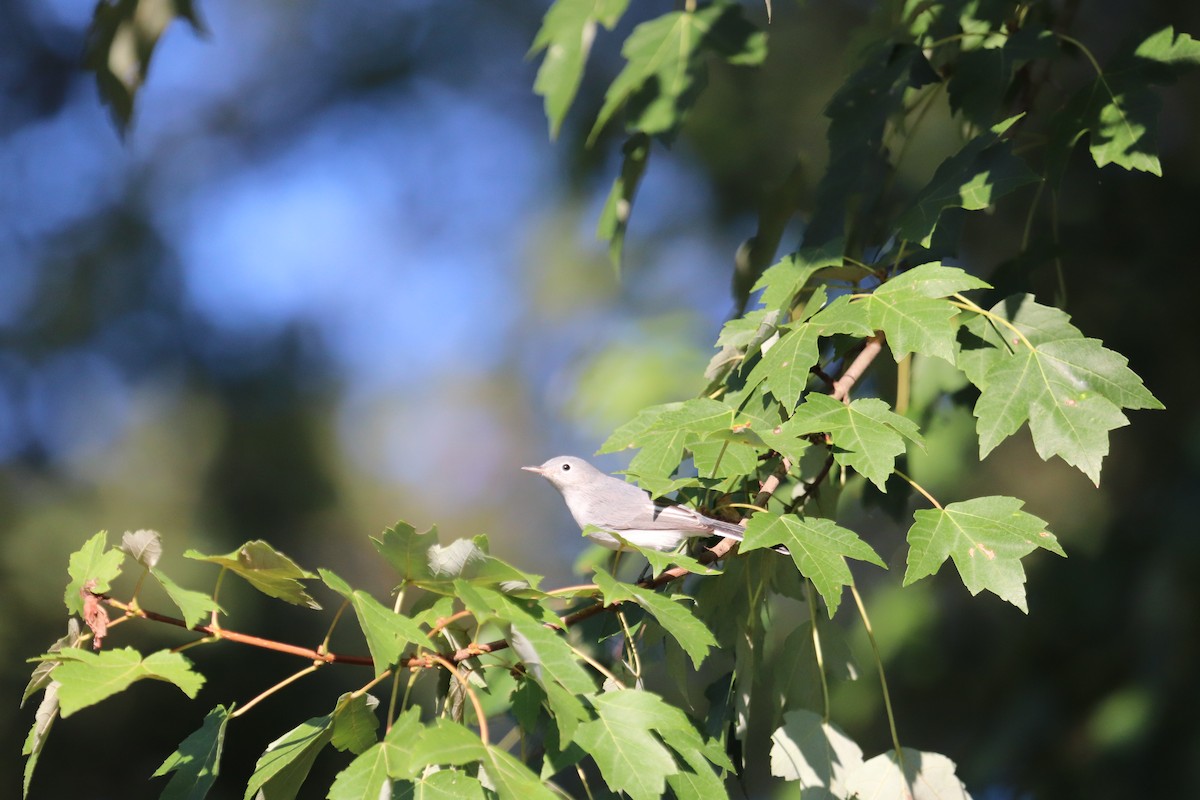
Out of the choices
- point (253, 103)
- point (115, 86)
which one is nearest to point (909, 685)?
point (115, 86)

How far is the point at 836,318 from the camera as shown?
1.18 m

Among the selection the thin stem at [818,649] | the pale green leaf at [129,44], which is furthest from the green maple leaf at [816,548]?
the pale green leaf at [129,44]

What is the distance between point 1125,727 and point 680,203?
10.8 ft

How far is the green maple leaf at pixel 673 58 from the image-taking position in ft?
5.49

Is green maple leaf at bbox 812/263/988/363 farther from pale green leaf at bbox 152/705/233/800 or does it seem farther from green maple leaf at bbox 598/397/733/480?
pale green leaf at bbox 152/705/233/800

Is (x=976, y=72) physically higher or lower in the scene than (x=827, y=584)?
higher

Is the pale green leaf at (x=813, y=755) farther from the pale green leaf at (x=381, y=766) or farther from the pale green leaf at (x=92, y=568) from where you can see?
the pale green leaf at (x=92, y=568)

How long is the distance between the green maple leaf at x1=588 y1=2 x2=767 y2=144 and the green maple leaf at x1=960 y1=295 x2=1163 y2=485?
674mm

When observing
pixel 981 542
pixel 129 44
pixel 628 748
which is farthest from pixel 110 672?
pixel 129 44

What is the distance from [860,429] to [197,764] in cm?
77

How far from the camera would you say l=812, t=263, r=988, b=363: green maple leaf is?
1.14 m

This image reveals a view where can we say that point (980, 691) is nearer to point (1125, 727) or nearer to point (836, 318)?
point (1125, 727)

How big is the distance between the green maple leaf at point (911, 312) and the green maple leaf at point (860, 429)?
2.7 inches

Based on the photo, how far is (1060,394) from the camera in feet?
3.93
